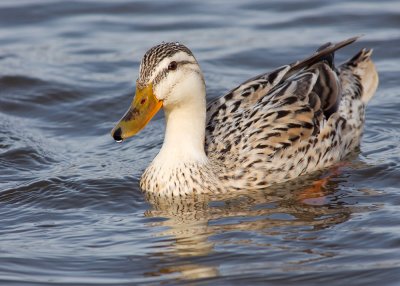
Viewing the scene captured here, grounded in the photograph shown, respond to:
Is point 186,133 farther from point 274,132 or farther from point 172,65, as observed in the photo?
point 274,132

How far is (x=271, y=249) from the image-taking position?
8.78m

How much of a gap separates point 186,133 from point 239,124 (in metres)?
0.74

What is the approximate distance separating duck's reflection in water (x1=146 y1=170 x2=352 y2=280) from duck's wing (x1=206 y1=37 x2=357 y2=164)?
47 centimetres

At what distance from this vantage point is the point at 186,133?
1032cm

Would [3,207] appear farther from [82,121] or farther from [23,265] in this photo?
[82,121]

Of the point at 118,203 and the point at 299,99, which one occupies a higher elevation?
the point at 299,99

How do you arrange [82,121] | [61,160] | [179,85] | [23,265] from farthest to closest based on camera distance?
[82,121], [61,160], [179,85], [23,265]

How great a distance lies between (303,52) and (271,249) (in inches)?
265

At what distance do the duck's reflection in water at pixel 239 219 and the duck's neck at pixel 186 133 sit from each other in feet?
1.29

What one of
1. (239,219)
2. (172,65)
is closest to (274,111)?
(172,65)

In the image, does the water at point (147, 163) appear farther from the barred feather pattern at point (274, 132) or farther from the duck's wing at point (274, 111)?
the duck's wing at point (274, 111)

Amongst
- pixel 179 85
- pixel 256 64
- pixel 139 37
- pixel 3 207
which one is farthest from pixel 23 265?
pixel 139 37

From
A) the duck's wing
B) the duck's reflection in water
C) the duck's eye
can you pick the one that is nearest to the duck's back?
the duck's wing

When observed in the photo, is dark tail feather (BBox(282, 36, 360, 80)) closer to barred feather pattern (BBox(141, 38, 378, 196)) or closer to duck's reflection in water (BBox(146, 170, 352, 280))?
barred feather pattern (BBox(141, 38, 378, 196))
